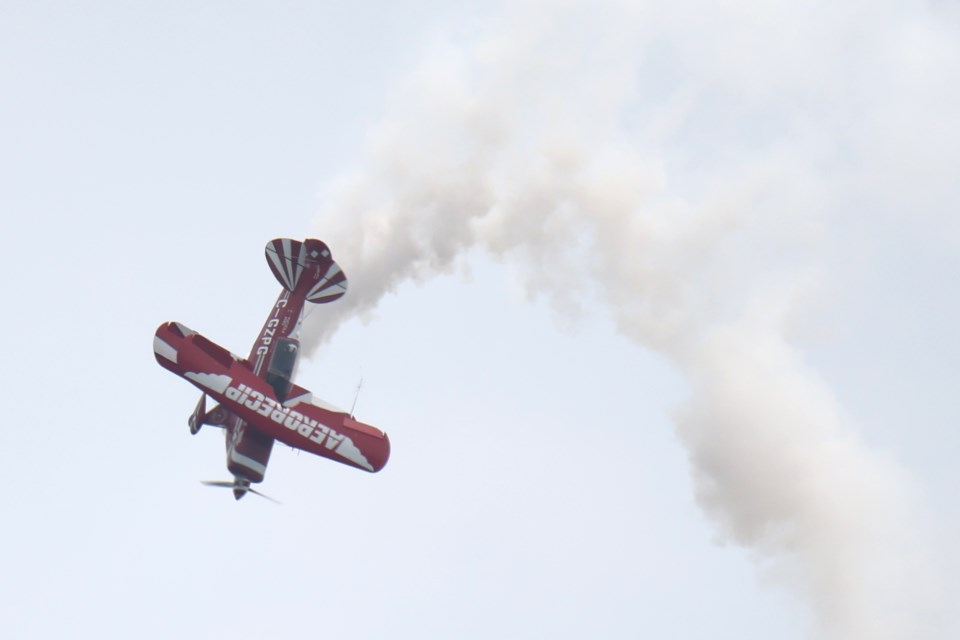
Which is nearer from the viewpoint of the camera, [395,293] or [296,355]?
[296,355]

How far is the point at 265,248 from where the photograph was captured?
216 ft

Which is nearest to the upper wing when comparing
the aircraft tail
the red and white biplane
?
the red and white biplane

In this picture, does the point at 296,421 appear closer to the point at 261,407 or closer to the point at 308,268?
the point at 261,407

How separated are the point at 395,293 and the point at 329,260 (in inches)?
308

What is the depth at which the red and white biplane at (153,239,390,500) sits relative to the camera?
204ft

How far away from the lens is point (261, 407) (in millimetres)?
62188

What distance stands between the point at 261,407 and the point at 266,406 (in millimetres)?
221

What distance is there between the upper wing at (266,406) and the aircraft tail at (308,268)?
17.8 feet

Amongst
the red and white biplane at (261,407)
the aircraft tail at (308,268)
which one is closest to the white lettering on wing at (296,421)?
the red and white biplane at (261,407)

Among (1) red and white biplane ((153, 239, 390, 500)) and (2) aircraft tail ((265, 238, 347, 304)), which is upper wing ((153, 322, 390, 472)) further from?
(2) aircraft tail ((265, 238, 347, 304))

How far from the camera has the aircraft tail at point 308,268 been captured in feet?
217

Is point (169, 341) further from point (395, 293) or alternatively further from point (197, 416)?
point (395, 293)

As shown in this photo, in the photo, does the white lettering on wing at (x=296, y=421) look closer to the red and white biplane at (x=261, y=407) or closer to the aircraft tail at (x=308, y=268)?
the red and white biplane at (x=261, y=407)

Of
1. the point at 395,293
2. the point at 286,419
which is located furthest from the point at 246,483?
the point at 395,293
